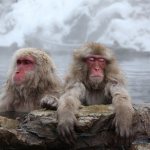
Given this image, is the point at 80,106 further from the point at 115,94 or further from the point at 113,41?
the point at 113,41

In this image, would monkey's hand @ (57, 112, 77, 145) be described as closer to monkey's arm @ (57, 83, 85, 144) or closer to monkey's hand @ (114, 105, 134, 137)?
monkey's arm @ (57, 83, 85, 144)

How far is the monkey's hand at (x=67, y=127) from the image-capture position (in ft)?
16.8

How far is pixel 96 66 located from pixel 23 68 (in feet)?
2.92

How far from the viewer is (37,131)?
17.4 ft

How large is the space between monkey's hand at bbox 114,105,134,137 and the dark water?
2.21 m

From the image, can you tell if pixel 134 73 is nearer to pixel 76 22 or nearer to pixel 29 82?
pixel 29 82

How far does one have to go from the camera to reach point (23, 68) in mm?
6305

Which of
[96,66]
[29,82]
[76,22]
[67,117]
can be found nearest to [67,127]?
[67,117]

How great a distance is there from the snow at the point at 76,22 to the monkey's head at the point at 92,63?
31.4 ft

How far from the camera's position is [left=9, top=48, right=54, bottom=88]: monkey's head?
6.27 metres

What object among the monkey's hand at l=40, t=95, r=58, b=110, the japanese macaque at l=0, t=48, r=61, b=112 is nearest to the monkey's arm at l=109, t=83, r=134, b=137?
the monkey's hand at l=40, t=95, r=58, b=110

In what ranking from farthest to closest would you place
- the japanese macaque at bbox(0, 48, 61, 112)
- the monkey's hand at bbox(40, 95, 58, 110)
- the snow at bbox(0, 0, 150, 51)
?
the snow at bbox(0, 0, 150, 51) → the japanese macaque at bbox(0, 48, 61, 112) → the monkey's hand at bbox(40, 95, 58, 110)

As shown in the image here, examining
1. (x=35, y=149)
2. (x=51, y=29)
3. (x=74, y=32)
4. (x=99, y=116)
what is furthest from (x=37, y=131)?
(x=51, y=29)

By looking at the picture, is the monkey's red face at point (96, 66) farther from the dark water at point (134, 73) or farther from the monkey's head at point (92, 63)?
the dark water at point (134, 73)
